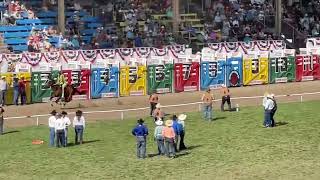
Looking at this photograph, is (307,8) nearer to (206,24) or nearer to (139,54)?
(206,24)

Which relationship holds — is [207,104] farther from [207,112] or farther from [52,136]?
[52,136]

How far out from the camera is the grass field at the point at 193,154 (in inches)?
935

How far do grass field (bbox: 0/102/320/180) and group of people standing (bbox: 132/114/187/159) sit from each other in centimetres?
35

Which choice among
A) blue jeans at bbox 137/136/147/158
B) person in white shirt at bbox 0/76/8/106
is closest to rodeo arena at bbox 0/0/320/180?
blue jeans at bbox 137/136/147/158

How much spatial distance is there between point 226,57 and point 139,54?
5.34 m

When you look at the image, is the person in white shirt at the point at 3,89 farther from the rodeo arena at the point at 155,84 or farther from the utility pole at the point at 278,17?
the utility pole at the point at 278,17

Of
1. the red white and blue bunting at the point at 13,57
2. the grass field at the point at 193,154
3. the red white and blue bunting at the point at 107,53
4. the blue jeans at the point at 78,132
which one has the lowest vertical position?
the grass field at the point at 193,154

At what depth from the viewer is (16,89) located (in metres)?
37.6

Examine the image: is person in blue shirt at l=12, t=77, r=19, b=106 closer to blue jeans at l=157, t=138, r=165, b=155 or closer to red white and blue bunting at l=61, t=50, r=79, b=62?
red white and blue bunting at l=61, t=50, r=79, b=62

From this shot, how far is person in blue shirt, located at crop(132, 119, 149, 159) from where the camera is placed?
25.3m

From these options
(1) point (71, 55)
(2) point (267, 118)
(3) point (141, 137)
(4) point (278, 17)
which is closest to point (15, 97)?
(1) point (71, 55)

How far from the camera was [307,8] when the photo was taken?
197 ft

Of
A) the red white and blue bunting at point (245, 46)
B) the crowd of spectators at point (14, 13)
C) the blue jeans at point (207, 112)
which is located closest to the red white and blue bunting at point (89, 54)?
the crowd of spectators at point (14, 13)

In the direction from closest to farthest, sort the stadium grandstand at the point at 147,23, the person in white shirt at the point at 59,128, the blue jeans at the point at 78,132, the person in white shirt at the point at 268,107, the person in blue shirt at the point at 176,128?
the person in blue shirt at the point at 176,128 → the person in white shirt at the point at 59,128 → the blue jeans at the point at 78,132 → the person in white shirt at the point at 268,107 → the stadium grandstand at the point at 147,23
